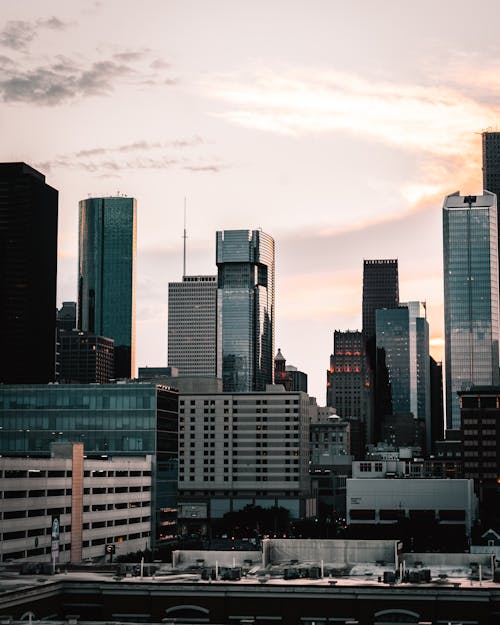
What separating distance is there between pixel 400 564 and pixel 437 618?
12.2 metres

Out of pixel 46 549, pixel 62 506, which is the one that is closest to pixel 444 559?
pixel 46 549

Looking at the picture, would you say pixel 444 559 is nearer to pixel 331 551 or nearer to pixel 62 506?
pixel 331 551

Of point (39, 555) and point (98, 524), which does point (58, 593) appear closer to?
point (39, 555)

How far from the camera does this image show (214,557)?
247ft

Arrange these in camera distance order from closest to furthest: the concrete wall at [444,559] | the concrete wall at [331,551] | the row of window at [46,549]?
the concrete wall at [444,559] → the concrete wall at [331,551] → the row of window at [46,549]

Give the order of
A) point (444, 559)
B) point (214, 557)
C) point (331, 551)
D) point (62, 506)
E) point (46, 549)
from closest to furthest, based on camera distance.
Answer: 1. point (444, 559)
2. point (214, 557)
3. point (331, 551)
4. point (46, 549)
5. point (62, 506)

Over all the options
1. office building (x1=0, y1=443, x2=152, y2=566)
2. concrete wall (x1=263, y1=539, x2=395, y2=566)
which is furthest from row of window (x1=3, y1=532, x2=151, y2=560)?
concrete wall (x1=263, y1=539, x2=395, y2=566)

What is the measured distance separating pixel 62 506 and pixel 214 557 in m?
101

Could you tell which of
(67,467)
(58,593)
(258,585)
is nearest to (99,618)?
(58,593)

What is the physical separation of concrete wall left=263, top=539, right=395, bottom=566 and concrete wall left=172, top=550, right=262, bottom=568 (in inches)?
51.0

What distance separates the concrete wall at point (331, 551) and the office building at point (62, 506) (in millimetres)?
75695

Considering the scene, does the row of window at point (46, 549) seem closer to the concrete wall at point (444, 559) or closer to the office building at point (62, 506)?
the office building at point (62, 506)

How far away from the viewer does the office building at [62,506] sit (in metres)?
155

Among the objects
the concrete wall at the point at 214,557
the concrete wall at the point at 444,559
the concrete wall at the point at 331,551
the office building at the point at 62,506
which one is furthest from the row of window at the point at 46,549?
the concrete wall at the point at 444,559
